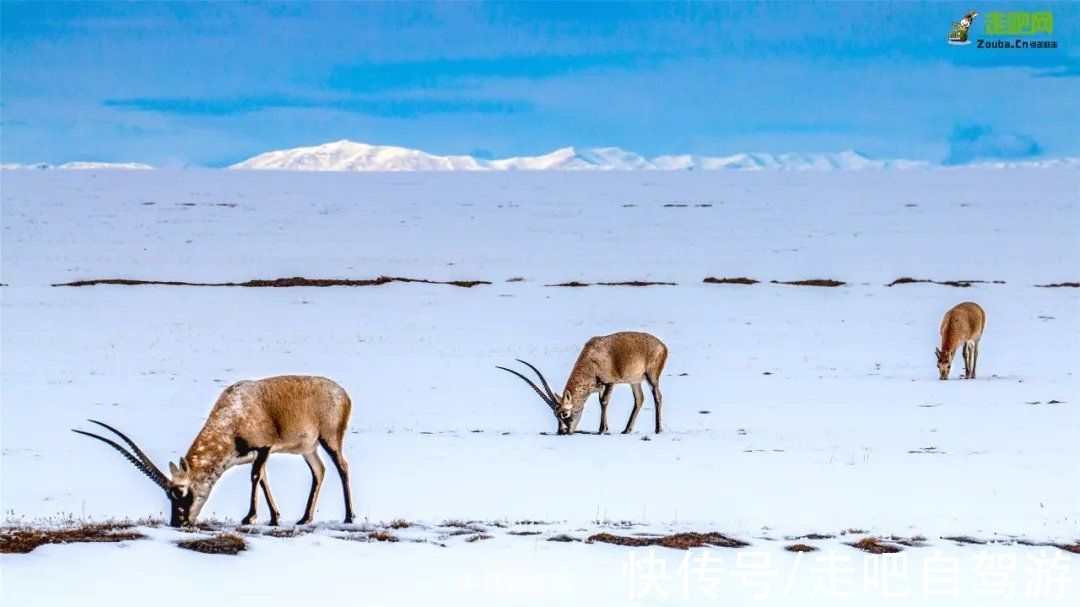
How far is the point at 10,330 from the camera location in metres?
34.3

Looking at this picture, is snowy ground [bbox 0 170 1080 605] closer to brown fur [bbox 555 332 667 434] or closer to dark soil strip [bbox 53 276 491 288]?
brown fur [bbox 555 332 667 434]

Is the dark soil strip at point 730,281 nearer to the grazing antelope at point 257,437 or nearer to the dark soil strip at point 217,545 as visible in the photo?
the grazing antelope at point 257,437

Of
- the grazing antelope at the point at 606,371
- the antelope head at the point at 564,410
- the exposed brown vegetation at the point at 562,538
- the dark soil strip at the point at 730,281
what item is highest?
the dark soil strip at the point at 730,281

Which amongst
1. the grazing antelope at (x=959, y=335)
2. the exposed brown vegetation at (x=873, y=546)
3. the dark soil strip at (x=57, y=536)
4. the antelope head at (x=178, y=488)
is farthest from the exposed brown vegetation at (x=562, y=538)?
the grazing antelope at (x=959, y=335)

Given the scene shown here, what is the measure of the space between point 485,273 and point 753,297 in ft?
44.0

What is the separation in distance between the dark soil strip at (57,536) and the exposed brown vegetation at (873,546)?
6164 mm

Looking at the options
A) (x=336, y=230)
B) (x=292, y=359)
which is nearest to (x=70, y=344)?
(x=292, y=359)

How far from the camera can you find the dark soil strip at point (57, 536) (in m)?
10.0

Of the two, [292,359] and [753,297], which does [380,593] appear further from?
[753,297]

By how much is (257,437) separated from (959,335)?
18.6m

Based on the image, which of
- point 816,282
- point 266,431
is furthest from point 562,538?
point 816,282

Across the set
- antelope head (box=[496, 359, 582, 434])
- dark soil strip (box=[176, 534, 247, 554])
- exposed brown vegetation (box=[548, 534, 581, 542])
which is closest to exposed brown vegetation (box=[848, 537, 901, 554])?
exposed brown vegetation (box=[548, 534, 581, 542])

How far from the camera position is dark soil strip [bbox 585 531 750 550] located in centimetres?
1105

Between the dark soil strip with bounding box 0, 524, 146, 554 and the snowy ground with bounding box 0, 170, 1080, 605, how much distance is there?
246 millimetres
